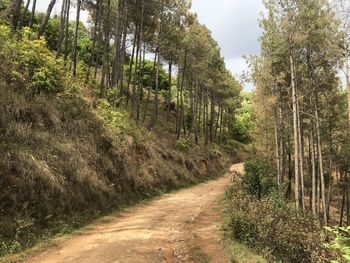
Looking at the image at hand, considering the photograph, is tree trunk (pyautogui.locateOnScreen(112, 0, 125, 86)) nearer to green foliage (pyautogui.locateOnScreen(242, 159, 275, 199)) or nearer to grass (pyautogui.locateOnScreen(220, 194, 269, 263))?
green foliage (pyautogui.locateOnScreen(242, 159, 275, 199))

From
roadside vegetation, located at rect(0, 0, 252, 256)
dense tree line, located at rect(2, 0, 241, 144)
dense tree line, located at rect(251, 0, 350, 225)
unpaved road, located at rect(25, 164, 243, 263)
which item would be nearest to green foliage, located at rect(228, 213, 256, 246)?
unpaved road, located at rect(25, 164, 243, 263)

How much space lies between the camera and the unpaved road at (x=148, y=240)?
805 cm

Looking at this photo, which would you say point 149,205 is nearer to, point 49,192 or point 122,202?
point 122,202

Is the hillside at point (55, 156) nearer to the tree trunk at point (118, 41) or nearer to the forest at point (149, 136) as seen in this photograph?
the forest at point (149, 136)

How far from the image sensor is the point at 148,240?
9586 millimetres

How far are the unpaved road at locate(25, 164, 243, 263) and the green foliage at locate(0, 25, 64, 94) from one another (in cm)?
599

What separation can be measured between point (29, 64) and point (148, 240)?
28.9 feet

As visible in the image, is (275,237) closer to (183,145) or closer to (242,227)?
(242,227)

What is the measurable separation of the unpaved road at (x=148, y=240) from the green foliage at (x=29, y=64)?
19.6 ft

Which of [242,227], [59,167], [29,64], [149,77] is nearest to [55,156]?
[59,167]

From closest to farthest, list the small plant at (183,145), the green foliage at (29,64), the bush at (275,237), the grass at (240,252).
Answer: the grass at (240,252) < the bush at (275,237) < the green foliage at (29,64) < the small plant at (183,145)

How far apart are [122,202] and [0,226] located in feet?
22.5

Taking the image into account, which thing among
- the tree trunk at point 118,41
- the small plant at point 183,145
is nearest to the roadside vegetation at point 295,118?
the small plant at point 183,145

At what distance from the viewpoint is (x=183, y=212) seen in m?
14.5
